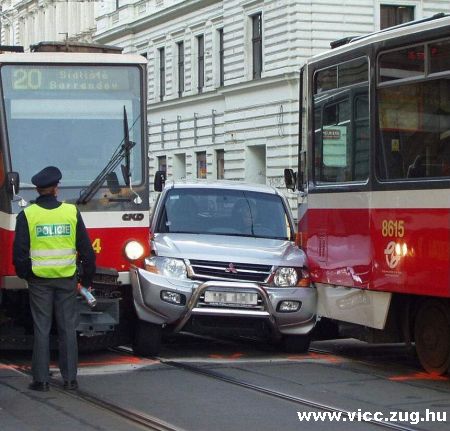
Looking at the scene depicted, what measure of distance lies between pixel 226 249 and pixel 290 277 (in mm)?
726

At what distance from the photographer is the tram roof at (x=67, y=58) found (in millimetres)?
12367

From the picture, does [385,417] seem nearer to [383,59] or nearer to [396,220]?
[396,220]

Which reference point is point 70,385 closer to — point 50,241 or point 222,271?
point 50,241

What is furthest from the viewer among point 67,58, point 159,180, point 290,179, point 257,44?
point 257,44

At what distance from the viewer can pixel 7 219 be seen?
1203 cm

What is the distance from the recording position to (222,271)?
12281 millimetres

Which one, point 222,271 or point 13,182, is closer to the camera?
point 13,182

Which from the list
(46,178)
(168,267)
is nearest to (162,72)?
(168,267)

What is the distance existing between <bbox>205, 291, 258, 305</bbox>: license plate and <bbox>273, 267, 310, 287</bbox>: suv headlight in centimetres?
41

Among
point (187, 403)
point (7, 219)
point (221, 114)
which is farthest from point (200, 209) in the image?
point (221, 114)

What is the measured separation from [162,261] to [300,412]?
352cm

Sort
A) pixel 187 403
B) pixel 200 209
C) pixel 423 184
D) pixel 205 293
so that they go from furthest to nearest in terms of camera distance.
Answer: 1. pixel 200 209
2. pixel 205 293
3. pixel 423 184
4. pixel 187 403

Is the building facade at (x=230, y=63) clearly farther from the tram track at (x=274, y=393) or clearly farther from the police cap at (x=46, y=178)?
the police cap at (x=46, y=178)

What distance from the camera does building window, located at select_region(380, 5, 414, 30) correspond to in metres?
42.5
